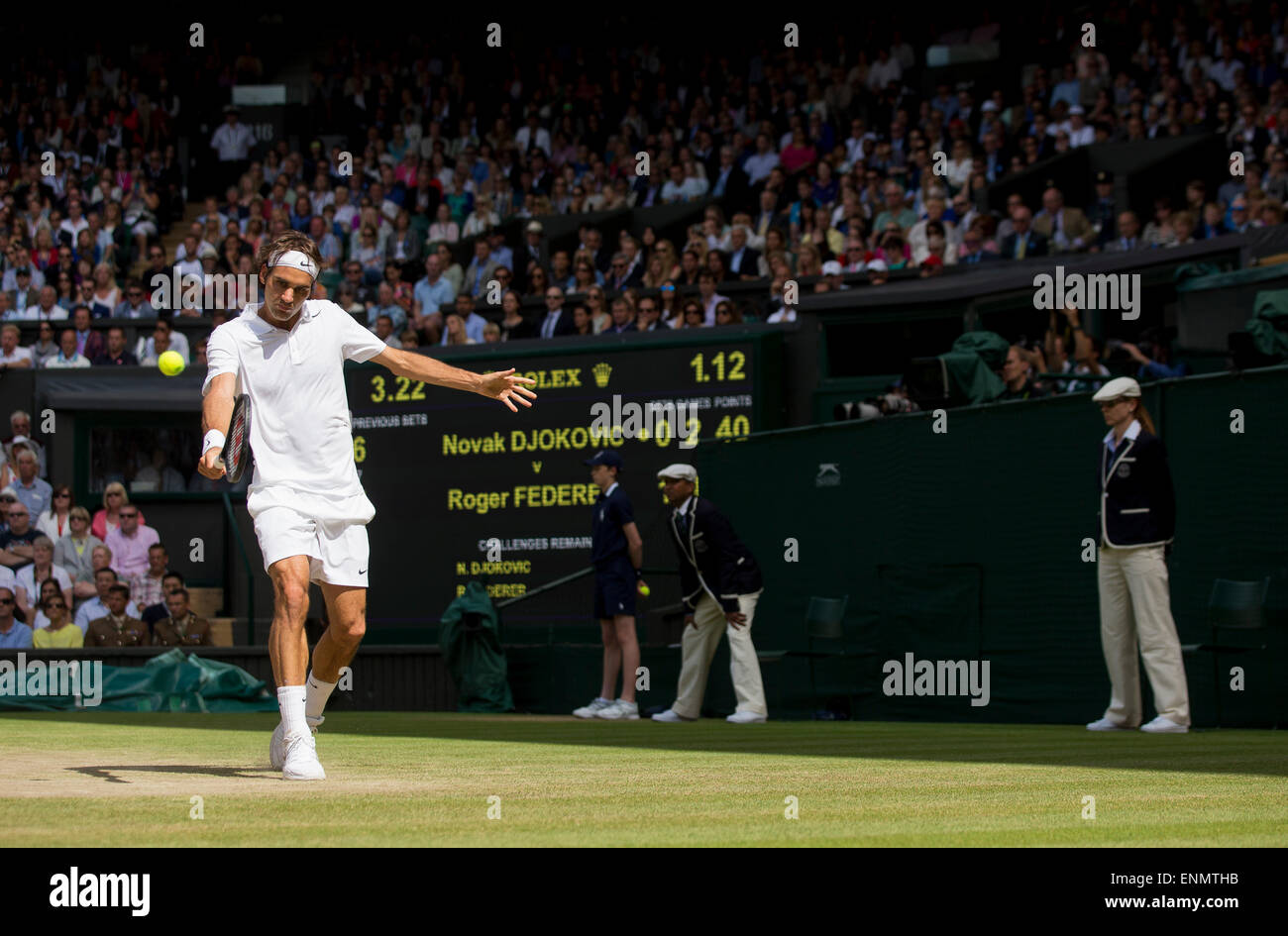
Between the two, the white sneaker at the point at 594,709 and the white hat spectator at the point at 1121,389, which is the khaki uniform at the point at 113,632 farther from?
the white hat spectator at the point at 1121,389

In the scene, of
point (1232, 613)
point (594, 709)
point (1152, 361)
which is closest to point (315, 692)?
point (1232, 613)

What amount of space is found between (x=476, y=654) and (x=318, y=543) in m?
9.97

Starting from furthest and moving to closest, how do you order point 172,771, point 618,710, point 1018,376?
point 618,710
point 1018,376
point 172,771

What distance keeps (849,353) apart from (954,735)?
6.55 metres

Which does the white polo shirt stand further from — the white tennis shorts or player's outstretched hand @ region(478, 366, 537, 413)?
player's outstretched hand @ region(478, 366, 537, 413)

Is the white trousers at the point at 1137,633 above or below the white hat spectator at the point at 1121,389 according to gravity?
below

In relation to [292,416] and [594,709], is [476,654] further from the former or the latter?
[292,416]

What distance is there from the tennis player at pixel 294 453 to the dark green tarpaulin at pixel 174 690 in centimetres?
877

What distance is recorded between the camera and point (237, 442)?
7.03 m

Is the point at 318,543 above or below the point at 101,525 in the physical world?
below

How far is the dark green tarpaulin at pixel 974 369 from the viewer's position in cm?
1391

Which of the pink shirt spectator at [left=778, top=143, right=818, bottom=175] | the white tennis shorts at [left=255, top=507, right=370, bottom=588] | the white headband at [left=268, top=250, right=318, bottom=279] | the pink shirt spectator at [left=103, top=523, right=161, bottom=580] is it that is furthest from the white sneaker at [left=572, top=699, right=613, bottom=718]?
the pink shirt spectator at [left=778, top=143, right=818, bottom=175]

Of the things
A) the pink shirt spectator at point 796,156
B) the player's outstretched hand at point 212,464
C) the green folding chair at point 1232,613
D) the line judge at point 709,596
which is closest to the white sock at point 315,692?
the player's outstretched hand at point 212,464

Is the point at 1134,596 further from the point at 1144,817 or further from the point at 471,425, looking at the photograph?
the point at 471,425
